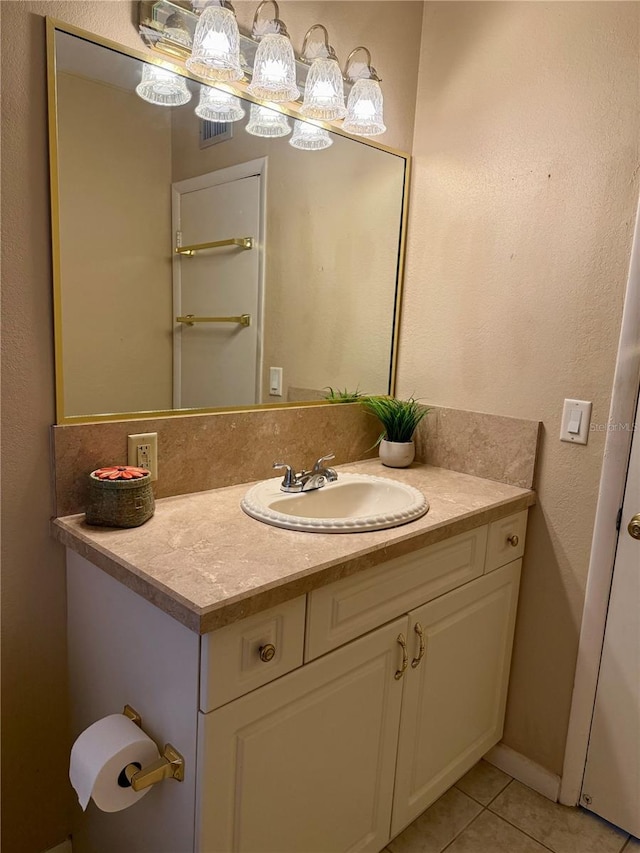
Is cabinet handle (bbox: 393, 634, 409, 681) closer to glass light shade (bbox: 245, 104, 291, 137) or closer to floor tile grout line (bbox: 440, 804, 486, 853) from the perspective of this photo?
floor tile grout line (bbox: 440, 804, 486, 853)

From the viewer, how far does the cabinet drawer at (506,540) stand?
4.88 ft

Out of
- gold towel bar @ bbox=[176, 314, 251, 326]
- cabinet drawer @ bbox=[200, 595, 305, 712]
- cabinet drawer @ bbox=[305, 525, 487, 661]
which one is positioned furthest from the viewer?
Result: gold towel bar @ bbox=[176, 314, 251, 326]

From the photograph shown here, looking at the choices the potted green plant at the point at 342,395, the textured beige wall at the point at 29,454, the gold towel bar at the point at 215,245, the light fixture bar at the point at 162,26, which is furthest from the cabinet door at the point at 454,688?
the light fixture bar at the point at 162,26

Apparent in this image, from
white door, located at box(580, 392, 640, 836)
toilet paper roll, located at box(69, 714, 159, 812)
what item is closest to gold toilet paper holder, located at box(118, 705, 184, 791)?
toilet paper roll, located at box(69, 714, 159, 812)

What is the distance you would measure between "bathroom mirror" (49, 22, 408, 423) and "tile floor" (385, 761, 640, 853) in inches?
47.5

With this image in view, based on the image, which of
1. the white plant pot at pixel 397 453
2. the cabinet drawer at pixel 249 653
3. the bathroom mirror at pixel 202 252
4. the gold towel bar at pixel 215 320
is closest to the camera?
the cabinet drawer at pixel 249 653

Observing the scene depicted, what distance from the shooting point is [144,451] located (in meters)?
1.29

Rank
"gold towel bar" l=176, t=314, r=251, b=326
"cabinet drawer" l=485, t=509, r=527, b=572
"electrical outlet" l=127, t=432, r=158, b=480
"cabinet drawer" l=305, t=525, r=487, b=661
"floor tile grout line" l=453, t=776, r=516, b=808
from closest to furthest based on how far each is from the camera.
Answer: "cabinet drawer" l=305, t=525, r=487, b=661, "electrical outlet" l=127, t=432, r=158, b=480, "gold towel bar" l=176, t=314, r=251, b=326, "cabinet drawer" l=485, t=509, r=527, b=572, "floor tile grout line" l=453, t=776, r=516, b=808

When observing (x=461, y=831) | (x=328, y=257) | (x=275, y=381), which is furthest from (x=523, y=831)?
(x=328, y=257)

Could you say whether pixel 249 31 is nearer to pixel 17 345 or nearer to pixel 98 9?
pixel 98 9

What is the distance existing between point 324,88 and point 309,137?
0.14 m

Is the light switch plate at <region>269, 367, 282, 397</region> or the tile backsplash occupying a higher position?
the light switch plate at <region>269, 367, 282, 397</region>

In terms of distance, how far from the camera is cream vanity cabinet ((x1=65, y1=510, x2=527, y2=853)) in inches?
36.7

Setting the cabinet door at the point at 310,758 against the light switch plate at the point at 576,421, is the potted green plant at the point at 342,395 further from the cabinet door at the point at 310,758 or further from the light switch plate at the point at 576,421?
the cabinet door at the point at 310,758
